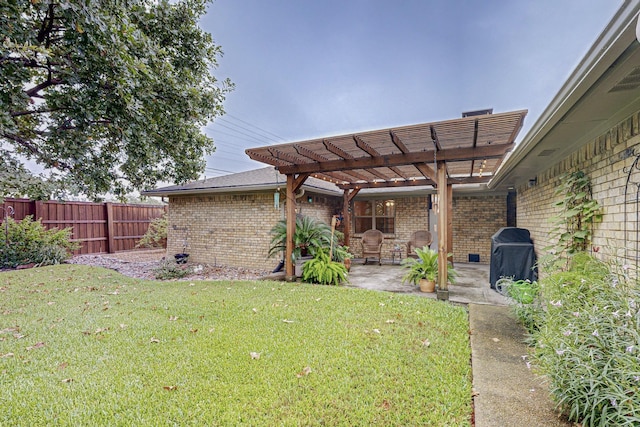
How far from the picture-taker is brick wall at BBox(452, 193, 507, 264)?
29.6 ft

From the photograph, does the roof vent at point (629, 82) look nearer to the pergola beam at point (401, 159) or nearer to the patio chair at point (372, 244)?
the pergola beam at point (401, 159)

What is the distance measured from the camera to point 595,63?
1.76m

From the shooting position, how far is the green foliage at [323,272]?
→ 6.20m

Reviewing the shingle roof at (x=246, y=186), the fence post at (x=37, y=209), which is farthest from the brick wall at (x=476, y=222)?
the fence post at (x=37, y=209)

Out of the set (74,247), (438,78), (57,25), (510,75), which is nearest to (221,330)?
(57,25)

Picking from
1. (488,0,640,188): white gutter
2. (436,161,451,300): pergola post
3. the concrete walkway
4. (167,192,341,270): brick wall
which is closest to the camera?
(488,0,640,188): white gutter

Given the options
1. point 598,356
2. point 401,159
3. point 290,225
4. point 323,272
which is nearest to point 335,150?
point 401,159

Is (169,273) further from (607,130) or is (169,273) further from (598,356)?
(607,130)

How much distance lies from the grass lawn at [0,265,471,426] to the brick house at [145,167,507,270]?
12.3 feet

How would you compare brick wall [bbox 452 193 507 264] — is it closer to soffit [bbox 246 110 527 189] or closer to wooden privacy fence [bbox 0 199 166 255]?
soffit [bbox 246 110 527 189]

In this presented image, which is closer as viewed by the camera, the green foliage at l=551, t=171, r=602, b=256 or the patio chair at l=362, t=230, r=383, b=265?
the green foliage at l=551, t=171, r=602, b=256

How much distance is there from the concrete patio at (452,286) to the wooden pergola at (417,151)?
Result: 62 centimetres

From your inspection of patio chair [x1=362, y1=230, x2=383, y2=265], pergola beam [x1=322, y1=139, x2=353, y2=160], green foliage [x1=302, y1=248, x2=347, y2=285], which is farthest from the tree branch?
patio chair [x1=362, y1=230, x2=383, y2=265]

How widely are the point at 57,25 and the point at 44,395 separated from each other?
5.20 m
